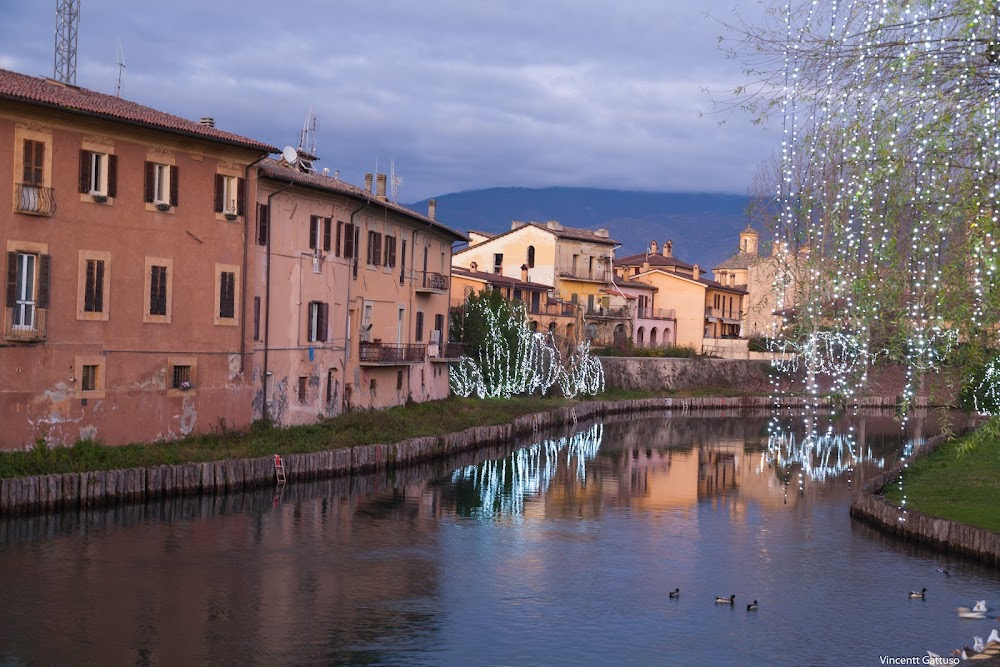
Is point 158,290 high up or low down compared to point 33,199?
down

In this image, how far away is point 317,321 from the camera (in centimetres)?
4594

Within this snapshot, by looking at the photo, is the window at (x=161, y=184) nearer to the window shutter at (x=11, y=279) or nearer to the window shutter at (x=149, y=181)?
the window shutter at (x=149, y=181)

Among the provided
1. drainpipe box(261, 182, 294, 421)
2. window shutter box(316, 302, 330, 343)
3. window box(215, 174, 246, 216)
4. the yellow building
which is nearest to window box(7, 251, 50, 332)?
window box(215, 174, 246, 216)

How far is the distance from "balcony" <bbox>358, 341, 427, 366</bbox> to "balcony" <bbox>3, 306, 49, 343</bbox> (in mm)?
19028

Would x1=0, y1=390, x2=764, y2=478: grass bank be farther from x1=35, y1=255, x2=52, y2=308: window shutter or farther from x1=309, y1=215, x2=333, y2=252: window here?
x1=309, y1=215, x2=333, y2=252: window

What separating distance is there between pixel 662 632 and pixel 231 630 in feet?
26.3

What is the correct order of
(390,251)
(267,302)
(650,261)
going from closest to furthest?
(267,302)
(390,251)
(650,261)

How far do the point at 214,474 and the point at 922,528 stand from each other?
19.6m

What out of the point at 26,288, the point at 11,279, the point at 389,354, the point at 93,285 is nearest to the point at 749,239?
the point at 389,354

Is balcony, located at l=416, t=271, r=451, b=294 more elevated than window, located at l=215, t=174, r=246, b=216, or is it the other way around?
window, located at l=215, t=174, r=246, b=216

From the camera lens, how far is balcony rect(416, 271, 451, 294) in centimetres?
5963

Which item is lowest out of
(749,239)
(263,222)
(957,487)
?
(957,487)

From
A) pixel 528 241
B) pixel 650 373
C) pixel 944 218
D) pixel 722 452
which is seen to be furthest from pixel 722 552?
pixel 528 241

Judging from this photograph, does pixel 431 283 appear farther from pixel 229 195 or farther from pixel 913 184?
pixel 913 184
